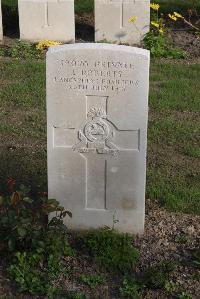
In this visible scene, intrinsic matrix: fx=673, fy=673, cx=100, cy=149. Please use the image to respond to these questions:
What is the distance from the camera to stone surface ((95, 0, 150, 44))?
31.8 ft

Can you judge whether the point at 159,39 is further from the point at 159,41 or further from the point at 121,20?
the point at 121,20

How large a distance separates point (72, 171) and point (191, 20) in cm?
679

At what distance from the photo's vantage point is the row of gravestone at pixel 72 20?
971 centimetres

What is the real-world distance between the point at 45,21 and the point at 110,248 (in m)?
5.94

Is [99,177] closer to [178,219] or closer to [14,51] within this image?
[178,219]

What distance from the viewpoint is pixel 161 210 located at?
5.26 meters

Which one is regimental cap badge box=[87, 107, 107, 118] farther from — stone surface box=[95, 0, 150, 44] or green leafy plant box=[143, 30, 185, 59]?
stone surface box=[95, 0, 150, 44]

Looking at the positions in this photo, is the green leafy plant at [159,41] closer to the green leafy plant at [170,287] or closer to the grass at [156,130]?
the grass at [156,130]

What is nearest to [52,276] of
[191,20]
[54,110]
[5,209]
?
[5,209]

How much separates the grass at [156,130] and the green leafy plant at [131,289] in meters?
1.12

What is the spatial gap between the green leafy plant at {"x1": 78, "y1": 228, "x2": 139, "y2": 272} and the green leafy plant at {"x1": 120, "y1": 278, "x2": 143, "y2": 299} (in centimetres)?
16

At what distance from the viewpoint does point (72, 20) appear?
9.80 meters

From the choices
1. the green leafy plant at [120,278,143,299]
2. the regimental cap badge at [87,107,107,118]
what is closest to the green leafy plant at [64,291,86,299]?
the green leafy plant at [120,278,143,299]

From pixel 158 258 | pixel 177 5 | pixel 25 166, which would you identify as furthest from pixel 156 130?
pixel 177 5
